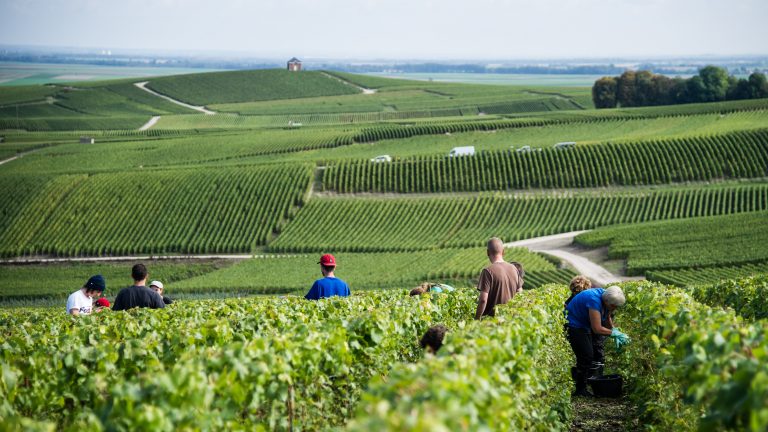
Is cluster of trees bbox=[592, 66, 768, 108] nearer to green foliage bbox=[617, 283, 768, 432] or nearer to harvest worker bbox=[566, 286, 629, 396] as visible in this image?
harvest worker bbox=[566, 286, 629, 396]

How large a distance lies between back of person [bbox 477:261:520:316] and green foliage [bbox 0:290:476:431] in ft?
2.87

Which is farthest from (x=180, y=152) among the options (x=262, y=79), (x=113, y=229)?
(x=262, y=79)

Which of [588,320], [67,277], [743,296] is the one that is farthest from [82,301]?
[67,277]

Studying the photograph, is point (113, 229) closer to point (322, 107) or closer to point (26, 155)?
point (26, 155)

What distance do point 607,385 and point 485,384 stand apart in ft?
26.9

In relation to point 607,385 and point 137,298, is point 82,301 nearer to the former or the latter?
point 137,298

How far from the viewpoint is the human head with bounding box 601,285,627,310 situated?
1470 centimetres

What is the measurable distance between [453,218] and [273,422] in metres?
62.5

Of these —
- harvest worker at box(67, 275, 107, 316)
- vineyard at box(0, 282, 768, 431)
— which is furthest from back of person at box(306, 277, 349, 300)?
harvest worker at box(67, 275, 107, 316)

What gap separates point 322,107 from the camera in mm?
165625

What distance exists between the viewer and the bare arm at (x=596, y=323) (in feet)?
48.8

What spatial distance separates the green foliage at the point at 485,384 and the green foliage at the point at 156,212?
2204 inches

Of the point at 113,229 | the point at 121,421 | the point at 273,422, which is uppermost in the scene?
the point at 121,421

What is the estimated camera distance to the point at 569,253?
5919 cm
